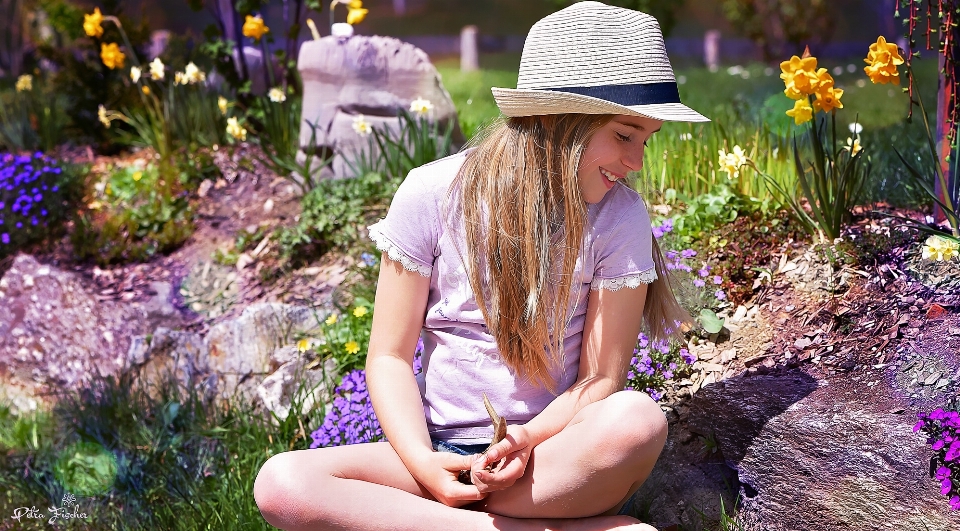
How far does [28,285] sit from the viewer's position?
435 cm

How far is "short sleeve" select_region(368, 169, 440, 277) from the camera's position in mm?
2111

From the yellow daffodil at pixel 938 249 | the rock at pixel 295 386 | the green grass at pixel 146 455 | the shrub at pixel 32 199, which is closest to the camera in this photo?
the yellow daffodil at pixel 938 249

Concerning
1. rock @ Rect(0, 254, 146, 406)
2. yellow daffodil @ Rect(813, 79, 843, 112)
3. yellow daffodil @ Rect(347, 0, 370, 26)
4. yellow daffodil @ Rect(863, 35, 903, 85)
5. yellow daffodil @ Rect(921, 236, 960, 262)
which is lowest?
rock @ Rect(0, 254, 146, 406)

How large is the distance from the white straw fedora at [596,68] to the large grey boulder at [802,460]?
0.84 m

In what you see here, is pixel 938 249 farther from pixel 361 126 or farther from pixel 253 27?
pixel 253 27

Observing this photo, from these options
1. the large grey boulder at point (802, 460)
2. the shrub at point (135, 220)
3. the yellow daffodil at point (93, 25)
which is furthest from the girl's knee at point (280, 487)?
the yellow daffodil at point (93, 25)

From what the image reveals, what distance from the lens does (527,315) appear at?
2.06 meters

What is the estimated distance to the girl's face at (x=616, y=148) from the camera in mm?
1975

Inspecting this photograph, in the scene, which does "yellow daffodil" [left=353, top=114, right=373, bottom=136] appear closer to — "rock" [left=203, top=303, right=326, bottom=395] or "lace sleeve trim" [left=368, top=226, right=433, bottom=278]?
"rock" [left=203, top=303, right=326, bottom=395]

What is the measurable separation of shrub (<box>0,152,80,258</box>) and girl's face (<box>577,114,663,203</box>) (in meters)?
3.68

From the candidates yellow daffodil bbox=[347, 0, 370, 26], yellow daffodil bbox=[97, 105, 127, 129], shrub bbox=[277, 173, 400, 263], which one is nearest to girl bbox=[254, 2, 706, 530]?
shrub bbox=[277, 173, 400, 263]

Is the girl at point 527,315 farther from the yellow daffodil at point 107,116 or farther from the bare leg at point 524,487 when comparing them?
the yellow daffodil at point 107,116

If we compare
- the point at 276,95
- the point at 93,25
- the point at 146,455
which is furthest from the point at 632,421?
the point at 93,25

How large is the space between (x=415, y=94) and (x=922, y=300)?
271 cm
